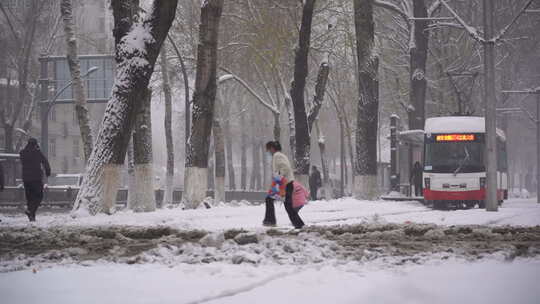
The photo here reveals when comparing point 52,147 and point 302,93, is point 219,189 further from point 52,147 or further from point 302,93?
point 52,147

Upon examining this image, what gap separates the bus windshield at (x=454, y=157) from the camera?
2917cm

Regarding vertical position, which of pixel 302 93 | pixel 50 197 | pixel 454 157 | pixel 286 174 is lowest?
pixel 50 197

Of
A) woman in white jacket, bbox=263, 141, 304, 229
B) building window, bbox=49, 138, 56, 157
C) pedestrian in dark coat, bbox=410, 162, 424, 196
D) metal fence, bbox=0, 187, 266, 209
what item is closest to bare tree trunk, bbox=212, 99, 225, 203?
metal fence, bbox=0, 187, 266, 209

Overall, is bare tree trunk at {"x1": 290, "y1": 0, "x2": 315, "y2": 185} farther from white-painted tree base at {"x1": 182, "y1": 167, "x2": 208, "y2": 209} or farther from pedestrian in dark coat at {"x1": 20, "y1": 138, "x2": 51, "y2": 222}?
pedestrian in dark coat at {"x1": 20, "y1": 138, "x2": 51, "y2": 222}

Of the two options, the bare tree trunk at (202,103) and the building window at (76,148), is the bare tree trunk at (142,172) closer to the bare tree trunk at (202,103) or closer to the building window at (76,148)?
the bare tree trunk at (202,103)

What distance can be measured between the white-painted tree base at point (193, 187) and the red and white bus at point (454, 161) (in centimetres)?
845

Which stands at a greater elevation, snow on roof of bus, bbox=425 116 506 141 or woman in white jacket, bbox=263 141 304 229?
snow on roof of bus, bbox=425 116 506 141

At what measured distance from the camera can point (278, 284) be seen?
293 inches

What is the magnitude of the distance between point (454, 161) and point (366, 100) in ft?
12.6

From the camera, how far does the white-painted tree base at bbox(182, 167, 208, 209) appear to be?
24.6m

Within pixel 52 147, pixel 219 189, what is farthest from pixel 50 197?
pixel 52 147

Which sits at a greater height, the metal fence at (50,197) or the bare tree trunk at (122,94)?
the bare tree trunk at (122,94)

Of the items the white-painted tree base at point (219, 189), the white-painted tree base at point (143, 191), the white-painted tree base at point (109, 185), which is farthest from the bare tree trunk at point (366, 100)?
the white-painted tree base at point (109, 185)

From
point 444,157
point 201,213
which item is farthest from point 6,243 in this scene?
point 444,157
